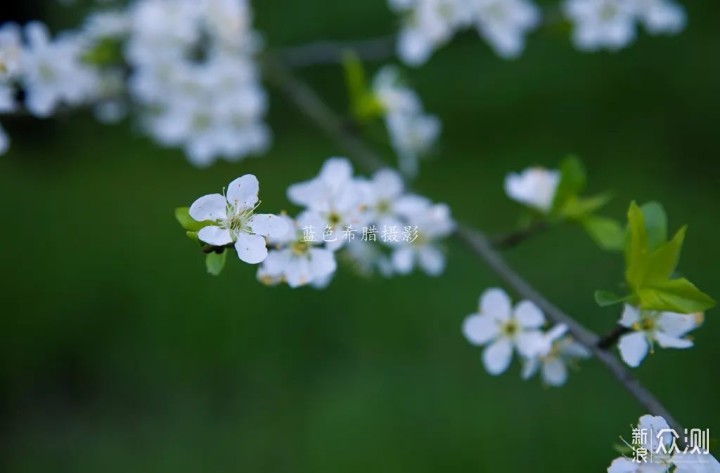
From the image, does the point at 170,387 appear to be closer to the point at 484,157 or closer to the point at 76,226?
the point at 76,226

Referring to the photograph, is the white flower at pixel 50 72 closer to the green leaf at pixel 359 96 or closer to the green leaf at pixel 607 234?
the green leaf at pixel 359 96

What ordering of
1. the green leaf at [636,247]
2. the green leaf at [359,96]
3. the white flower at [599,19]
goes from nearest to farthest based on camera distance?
the green leaf at [636,247]
the green leaf at [359,96]
the white flower at [599,19]

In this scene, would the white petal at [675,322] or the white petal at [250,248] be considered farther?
the white petal at [675,322]

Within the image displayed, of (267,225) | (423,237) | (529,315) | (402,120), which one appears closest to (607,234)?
(529,315)

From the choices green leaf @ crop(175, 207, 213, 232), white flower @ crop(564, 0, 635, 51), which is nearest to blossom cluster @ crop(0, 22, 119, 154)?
green leaf @ crop(175, 207, 213, 232)

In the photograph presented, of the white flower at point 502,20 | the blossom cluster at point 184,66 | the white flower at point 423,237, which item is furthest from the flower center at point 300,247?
the white flower at point 502,20

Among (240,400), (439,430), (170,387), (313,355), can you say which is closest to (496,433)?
(439,430)
